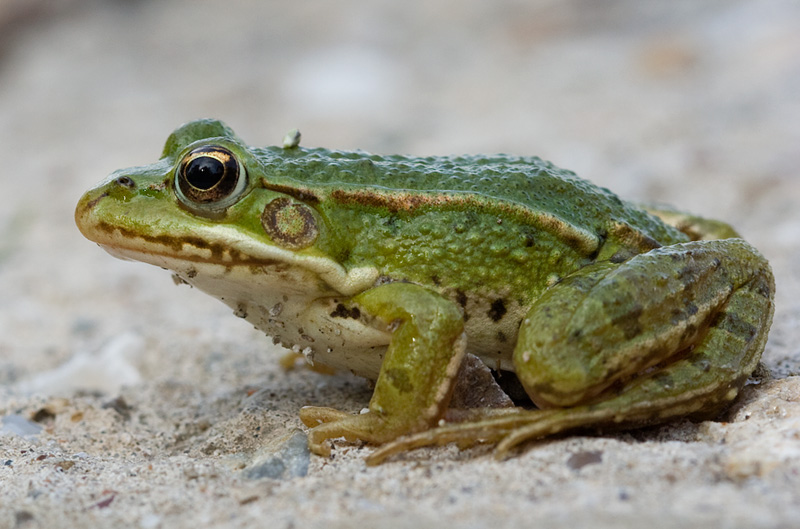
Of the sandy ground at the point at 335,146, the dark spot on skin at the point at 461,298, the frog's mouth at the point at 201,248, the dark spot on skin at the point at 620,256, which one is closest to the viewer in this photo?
the sandy ground at the point at 335,146

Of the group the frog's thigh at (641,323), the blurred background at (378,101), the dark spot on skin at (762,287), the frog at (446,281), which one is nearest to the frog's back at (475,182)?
the frog at (446,281)

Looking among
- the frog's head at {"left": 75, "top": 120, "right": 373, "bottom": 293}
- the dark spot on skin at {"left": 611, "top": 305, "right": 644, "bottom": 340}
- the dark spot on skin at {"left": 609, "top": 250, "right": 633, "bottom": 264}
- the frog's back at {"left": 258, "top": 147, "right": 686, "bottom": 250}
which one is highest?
the frog's back at {"left": 258, "top": 147, "right": 686, "bottom": 250}

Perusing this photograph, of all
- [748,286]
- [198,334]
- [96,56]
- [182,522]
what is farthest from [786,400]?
[96,56]

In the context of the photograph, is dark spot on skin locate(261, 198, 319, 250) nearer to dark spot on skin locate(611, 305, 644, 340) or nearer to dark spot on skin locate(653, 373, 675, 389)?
dark spot on skin locate(611, 305, 644, 340)

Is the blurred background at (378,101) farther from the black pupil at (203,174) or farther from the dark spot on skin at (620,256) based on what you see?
the black pupil at (203,174)

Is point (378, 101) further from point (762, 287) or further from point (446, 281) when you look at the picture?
point (762, 287)

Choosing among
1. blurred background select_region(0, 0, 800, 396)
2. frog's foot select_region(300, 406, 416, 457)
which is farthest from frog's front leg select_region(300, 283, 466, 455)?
blurred background select_region(0, 0, 800, 396)
